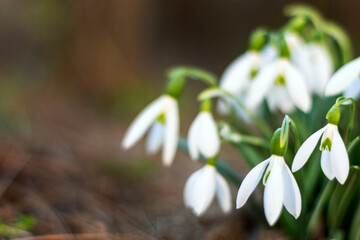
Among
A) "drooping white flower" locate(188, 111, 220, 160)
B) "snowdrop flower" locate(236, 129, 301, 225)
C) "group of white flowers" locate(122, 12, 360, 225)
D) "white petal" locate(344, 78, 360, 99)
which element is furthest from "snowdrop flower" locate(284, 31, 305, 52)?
"snowdrop flower" locate(236, 129, 301, 225)

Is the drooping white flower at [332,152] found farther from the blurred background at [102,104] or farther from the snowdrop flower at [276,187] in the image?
the blurred background at [102,104]

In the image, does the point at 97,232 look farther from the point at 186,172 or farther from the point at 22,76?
the point at 22,76

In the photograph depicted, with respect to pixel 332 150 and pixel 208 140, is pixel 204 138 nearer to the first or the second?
pixel 208 140

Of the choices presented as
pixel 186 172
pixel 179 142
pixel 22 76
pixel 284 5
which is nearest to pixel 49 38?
pixel 22 76

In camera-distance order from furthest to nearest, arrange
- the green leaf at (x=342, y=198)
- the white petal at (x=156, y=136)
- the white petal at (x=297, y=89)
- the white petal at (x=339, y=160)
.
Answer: the white petal at (x=156, y=136) < the white petal at (x=297, y=89) < the green leaf at (x=342, y=198) < the white petal at (x=339, y=160)

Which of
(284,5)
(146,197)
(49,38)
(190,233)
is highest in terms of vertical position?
(284,5)

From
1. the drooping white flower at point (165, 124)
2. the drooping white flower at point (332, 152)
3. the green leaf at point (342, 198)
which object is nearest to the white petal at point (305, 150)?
the drooping white flower at point (332, 152)
